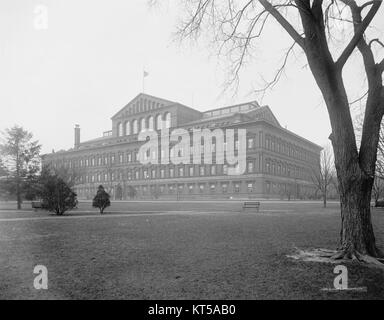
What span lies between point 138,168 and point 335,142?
72325 millimetres

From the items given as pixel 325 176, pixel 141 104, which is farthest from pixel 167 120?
pixel 325 176

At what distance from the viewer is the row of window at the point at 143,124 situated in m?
74.6

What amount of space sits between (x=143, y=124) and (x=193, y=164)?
1921 cm

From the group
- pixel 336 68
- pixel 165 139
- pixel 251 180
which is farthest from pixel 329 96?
pixel 165 139

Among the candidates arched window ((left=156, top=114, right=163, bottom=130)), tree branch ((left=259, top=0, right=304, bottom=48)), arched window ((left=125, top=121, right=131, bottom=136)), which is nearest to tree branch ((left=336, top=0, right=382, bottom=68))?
tree branch ((left=259, top=0, right=304, bottom=48))

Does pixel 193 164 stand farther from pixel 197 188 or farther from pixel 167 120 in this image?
pixel 167 120

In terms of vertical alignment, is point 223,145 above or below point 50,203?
above

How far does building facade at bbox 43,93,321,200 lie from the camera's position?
197ft

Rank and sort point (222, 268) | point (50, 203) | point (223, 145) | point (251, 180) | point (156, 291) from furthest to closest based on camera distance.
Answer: point (223, 145) → point (251, 180) → point (50, 203) → point (222, 268) → point (156, 291)

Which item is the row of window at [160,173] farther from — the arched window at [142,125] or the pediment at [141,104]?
the pediment at [141,104]

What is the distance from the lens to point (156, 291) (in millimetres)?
4824

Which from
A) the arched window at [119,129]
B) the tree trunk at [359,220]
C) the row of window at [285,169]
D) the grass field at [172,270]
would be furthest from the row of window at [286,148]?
the tree trunk at [359,220]
